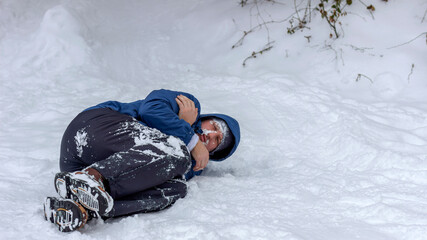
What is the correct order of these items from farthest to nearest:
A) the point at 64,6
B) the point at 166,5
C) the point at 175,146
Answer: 1. the point at 166,5
2. the point at 64,6
3. the point at 175,146

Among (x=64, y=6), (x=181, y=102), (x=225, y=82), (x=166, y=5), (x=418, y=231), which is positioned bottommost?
(x=418, y=231)

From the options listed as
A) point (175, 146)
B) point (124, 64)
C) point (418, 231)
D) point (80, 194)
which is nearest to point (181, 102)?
point (175, 146)

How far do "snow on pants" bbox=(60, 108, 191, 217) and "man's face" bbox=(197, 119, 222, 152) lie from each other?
50 centimetres

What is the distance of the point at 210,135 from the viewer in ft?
9.62

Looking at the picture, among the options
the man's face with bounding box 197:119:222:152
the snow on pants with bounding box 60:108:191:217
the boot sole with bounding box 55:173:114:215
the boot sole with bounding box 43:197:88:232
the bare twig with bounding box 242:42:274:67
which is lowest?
the boot sole with bounding box 43:197:88:232

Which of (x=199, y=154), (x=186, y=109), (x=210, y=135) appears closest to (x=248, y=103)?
(x=210, y=135)

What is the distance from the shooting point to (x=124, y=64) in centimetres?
468

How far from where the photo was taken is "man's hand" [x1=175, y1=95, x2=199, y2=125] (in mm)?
2771

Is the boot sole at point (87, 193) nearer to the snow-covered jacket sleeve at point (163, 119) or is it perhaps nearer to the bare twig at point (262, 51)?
the snow-covered jacket sleeve at point (163, 119)

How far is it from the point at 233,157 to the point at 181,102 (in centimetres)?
63

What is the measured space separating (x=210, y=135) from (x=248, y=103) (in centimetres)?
90

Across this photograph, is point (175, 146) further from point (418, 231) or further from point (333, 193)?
point (418, 231)

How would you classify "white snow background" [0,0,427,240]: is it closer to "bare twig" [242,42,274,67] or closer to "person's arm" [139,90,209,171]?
"bare twig" [242,42,274,67]

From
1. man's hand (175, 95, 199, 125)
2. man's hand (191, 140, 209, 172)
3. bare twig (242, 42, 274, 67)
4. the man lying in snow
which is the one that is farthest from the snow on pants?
bare twig (242, 42, 274, 67)
